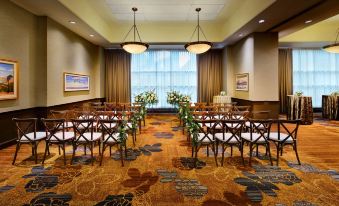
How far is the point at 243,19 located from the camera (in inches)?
276

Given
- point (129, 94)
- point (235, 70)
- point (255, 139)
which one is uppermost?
point (235, 70)

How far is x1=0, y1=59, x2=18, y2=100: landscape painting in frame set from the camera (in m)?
4.96

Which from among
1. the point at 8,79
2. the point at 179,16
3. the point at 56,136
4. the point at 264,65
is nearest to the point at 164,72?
the point at 179,16

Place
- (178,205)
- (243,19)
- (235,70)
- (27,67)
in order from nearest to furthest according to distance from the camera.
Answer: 1. (178,205)
2. (27,67)
3. (243,19)
4. (235,70)

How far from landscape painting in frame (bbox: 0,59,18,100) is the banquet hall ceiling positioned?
1.57 metres

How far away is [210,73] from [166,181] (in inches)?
337

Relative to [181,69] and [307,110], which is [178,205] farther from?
[181,69]

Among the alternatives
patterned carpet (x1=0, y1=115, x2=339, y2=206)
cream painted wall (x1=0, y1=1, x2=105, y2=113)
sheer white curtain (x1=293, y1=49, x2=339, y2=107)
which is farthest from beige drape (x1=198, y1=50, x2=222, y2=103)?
patterned carpet (x1=0, y1=115, x2=339, y2=206)

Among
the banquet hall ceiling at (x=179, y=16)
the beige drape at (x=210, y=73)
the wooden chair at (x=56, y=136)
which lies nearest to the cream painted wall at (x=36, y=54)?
the banquet hall ceiling at (x=179, y=16)

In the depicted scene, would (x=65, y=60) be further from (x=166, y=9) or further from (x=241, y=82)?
(x=241, y=82)

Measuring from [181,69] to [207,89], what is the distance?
1.73 metres

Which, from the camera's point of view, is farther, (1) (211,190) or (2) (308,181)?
(2) (308,181)

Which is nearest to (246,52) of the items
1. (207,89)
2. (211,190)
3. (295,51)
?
(207,89)

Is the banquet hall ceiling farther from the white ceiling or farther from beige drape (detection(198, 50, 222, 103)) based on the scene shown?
beige drape (detection(198, 50, 222, 103))
